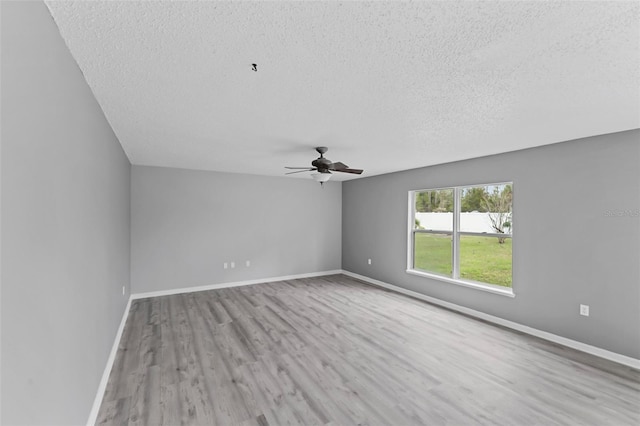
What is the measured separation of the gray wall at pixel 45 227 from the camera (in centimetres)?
92

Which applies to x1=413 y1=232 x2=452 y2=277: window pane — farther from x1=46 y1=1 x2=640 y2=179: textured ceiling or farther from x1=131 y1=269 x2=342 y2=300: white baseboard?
x1=131 y1=269 x2=342 y2=300: white baseboard

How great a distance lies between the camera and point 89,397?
1.89 meters

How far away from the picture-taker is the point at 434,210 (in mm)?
5000

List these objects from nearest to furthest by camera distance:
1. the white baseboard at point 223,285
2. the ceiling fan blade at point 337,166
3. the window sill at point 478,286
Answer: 1. the ceiling fan blade at point 337,166
2. the window sill at point 478,286
3. the white baseboard at point 223,285

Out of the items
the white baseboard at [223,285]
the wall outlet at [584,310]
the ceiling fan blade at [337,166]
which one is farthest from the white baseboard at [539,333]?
the ceiling fan blade at [337,166]

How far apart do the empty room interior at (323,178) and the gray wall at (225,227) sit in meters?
0.05

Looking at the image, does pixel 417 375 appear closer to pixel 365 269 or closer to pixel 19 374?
pixel 19 374

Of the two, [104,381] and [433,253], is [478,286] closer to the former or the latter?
[433,253]

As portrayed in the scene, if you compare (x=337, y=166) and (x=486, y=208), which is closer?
(x=337, y=166)

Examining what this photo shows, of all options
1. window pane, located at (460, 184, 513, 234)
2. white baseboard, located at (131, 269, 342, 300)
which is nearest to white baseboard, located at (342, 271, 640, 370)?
window pane, located at (460, 184, 513, 234)

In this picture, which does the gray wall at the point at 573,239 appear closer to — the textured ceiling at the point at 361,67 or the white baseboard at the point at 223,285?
the textured ceiling at the point at 361,67

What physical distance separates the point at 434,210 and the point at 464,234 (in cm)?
72

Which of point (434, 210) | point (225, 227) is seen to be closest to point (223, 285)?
point (225, 227)

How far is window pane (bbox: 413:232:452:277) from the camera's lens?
15.9 feet
